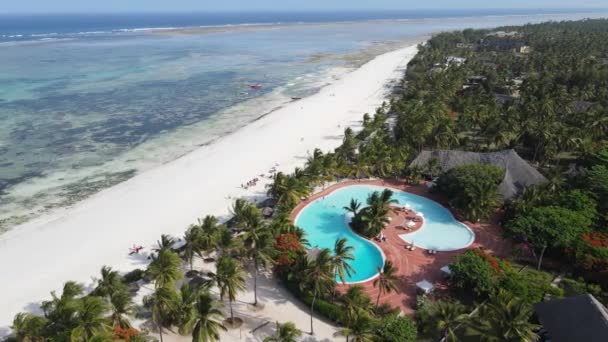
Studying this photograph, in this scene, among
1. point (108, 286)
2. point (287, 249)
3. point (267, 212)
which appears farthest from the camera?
point (267, 212)

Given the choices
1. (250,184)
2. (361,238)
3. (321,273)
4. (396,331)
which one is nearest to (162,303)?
(321,273)

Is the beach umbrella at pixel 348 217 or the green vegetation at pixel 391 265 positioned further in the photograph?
the beach umbrella at pixel 348 217

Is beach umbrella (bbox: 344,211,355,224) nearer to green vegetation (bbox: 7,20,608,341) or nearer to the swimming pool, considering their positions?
the swimming pool

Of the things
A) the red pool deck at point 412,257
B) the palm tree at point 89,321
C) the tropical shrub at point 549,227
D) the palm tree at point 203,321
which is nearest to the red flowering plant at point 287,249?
the red pool deck at point 412,257

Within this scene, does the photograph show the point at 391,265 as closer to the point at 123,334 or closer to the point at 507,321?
the point at 507,321

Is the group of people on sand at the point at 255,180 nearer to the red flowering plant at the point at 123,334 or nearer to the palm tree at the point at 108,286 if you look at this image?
the palm tree at the point at 108,286

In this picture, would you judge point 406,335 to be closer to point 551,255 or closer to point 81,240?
→ point 551,255
